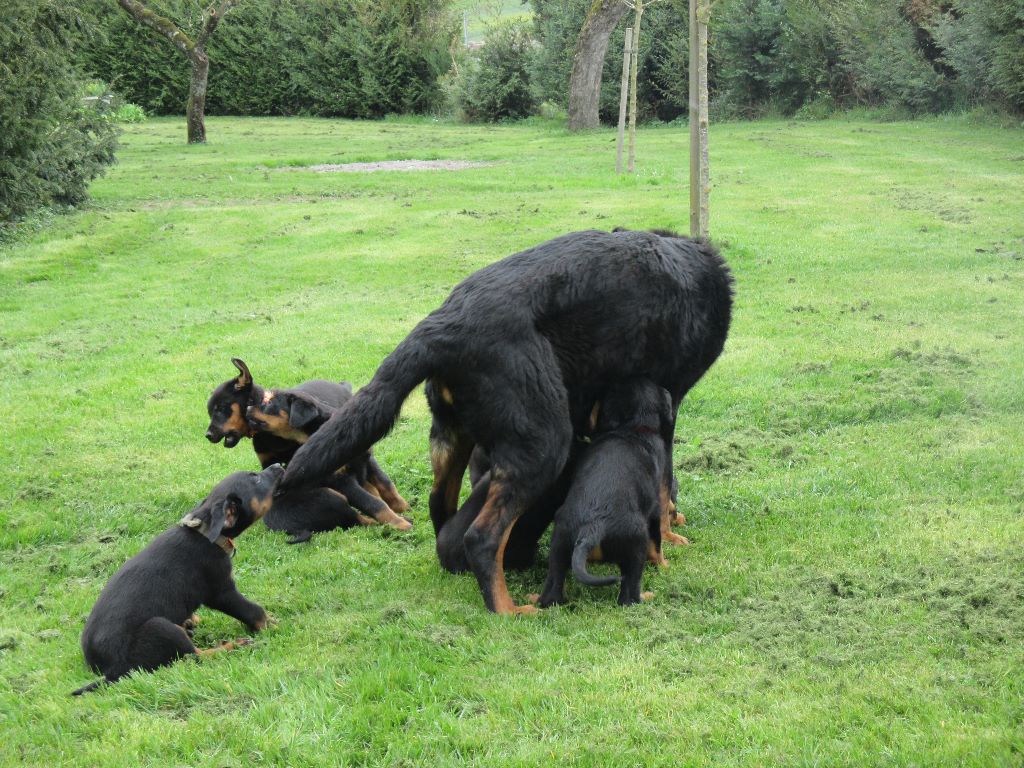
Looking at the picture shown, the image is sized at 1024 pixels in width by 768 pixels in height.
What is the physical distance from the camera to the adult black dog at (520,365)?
5.27 metres

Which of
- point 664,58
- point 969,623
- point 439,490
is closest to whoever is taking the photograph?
point 969,623

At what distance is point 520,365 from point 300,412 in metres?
2.30

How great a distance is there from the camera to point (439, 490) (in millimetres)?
6031

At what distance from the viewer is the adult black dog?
527 centimetres

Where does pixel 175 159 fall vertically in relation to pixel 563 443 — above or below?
above

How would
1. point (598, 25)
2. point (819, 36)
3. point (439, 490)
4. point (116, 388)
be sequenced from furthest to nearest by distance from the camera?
point (819, 36)
point (598, 25)
point (116, 388)
point (439, 490)

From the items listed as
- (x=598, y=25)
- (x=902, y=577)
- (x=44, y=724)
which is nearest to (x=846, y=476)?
(x=902, y=577)

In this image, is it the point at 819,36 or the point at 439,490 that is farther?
the point at 819,36

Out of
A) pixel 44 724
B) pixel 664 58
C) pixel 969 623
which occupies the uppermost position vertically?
pixel 664 58

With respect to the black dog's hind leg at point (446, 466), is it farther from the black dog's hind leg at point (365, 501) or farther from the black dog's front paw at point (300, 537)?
the black dog's front paw at point (300, 537)

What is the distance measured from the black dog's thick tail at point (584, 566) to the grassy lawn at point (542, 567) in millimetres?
247

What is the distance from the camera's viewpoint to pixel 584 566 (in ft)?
16.3

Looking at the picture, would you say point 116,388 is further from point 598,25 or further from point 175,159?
point 598,25

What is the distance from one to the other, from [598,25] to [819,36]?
8240mm
